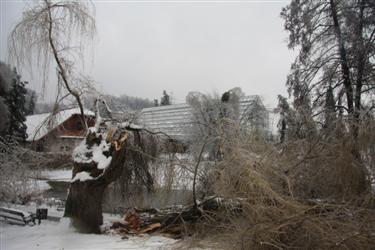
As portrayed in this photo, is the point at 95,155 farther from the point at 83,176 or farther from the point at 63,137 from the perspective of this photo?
the point at 63,137

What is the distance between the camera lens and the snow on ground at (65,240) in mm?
7316

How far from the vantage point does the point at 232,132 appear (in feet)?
26.6

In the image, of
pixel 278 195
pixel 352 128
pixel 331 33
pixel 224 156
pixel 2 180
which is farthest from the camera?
pixel 331 33

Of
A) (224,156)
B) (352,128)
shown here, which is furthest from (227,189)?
(352,128)

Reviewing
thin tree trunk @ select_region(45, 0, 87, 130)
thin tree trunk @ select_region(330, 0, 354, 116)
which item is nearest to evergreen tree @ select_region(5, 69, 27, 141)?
thin tree trunk @ select_region(45, 0, 87, 130)

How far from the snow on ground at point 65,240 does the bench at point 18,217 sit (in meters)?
0.39

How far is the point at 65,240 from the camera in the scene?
7.74 meters

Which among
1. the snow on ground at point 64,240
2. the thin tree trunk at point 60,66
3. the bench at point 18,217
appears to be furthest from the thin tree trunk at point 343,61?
the bench at point 18,217

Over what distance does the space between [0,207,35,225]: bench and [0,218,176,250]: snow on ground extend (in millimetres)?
388

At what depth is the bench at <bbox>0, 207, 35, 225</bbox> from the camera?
954cm

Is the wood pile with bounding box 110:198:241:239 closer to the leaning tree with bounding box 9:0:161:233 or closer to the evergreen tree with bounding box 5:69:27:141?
the leaning tree with bounding box 9:0:161:233

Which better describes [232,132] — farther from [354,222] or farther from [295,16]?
[295,16]

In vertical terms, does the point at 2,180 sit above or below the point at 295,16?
below

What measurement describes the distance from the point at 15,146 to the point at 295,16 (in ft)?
43.0
